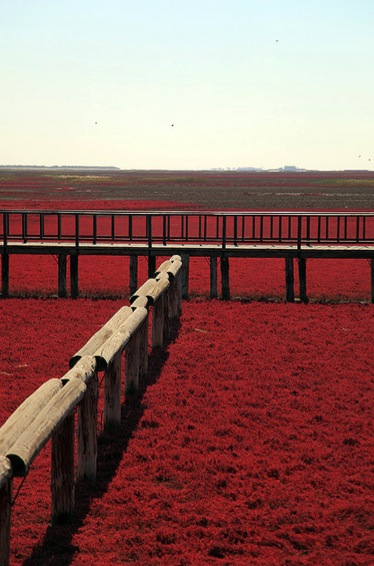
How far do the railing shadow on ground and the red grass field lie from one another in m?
0.02

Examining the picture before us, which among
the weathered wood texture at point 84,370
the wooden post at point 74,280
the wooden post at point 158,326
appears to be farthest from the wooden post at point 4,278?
the weathered wood texture at point 84,370

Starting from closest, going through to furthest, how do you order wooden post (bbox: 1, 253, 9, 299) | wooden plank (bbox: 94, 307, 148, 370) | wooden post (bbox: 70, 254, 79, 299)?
wooden plank (bbox: 94, 307, 148, 370), wooden post (bbox: 1, 253, 9, 299), wooden post (bbox: 70, 254, 79, 299)

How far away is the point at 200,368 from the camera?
13789mm

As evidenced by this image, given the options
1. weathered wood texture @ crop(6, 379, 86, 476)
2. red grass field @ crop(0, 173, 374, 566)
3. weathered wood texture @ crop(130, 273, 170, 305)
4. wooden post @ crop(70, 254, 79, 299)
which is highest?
weathered wood texture @ crop(6, 379, 86, 476)

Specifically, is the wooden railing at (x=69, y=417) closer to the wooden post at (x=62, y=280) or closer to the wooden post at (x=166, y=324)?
the wooden post at (x=166, y=324)

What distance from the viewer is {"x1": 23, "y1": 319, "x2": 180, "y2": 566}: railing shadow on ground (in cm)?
694

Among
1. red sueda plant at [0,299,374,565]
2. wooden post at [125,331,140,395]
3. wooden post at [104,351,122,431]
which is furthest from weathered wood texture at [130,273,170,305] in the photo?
wooden post at [104,351,122,431]

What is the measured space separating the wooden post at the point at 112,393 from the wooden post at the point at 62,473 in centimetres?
221

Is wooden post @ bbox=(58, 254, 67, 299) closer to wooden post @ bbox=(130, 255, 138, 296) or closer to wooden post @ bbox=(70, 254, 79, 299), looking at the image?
wooden post @ bbox=(70, 254, 79, 299)

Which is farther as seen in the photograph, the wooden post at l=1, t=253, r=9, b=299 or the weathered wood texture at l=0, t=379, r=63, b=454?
the wooden post at l=1, t=253, r=9, b=299

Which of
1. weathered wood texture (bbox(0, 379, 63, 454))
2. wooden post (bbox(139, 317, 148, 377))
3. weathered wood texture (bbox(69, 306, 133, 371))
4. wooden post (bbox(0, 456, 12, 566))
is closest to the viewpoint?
wooden post (bbox(0, 456, 12, 566))

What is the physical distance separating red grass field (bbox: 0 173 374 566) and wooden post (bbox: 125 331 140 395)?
243 mm

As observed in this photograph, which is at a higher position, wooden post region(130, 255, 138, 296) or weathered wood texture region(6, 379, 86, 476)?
weathered wood texture region(6, 379, 86, 476)

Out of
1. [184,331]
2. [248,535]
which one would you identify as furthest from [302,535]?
[184,331]
